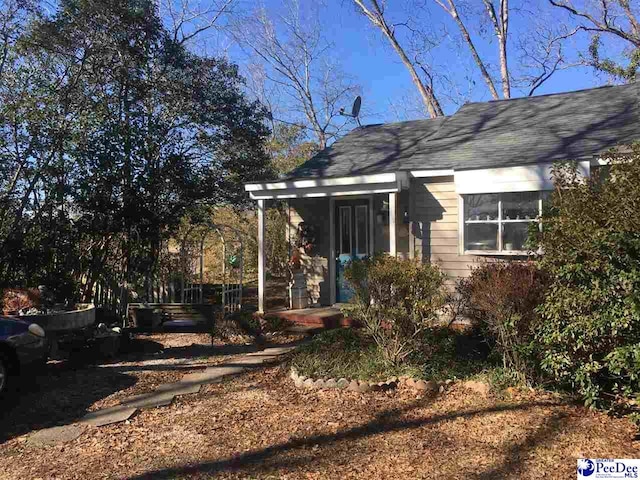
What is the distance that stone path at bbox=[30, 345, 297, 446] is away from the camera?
17.0ft

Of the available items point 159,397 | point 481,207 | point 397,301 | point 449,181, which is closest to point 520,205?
point 481,207

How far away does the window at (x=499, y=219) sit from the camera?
8.47m

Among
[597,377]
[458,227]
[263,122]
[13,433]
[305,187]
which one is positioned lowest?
[13,433]

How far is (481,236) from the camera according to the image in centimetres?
889

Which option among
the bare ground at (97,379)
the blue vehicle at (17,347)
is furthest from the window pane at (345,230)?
the blue vehicle at (17,347)

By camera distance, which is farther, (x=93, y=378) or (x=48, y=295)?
(x=48, y=295)

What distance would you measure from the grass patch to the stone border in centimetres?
9

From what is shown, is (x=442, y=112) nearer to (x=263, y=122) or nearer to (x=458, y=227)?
(x=263, y=122)

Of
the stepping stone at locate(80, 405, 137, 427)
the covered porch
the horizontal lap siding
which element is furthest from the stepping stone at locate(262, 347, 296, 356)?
the horizontal lap siding

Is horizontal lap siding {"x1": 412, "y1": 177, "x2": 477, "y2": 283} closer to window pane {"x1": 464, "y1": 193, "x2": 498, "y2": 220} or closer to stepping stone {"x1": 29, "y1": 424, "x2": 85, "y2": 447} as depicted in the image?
window pane {"x1": 464, "y1": 193, "x2": 498, "y2": 220}

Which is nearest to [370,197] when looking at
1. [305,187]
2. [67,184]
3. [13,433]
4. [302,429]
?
[305,187]

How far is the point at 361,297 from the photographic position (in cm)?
650

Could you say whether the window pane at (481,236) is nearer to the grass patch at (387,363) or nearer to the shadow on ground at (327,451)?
the grass patch at (387,363)

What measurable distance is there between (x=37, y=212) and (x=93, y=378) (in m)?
4.69
